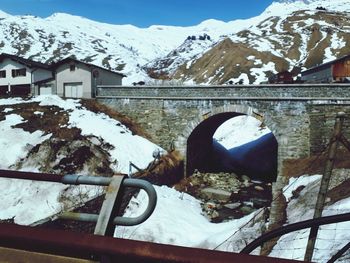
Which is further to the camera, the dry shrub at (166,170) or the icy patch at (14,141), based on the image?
the dry shrub at (166,170)

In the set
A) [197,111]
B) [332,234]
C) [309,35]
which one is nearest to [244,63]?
[309,35]

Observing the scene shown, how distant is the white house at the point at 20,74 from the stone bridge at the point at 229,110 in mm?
14040

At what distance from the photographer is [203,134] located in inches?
1346

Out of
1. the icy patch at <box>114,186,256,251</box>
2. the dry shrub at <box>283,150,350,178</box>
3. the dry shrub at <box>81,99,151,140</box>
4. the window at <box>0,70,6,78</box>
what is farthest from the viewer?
the window at <box>0,70,6,78</box>

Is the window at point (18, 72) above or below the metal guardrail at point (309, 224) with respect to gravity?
above

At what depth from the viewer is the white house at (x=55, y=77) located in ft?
124

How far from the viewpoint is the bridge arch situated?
27.7 m

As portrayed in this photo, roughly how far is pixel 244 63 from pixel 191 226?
79.5 meters

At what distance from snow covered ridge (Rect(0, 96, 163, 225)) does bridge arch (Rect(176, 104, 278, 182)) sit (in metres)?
2.63

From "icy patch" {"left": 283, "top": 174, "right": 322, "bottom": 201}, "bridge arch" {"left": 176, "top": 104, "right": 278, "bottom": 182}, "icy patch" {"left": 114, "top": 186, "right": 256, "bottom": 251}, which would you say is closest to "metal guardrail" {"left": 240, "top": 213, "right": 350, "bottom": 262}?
"icy patch" {"left": 114, "top": 186, "right": 256, "bottom": 251}

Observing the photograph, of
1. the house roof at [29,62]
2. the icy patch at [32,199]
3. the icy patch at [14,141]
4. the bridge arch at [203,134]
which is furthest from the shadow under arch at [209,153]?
the house roof at [29,62]

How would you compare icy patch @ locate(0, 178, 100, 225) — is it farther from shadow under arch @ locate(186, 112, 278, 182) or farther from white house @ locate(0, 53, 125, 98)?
white house @ locate(0, 53, 125, 98)

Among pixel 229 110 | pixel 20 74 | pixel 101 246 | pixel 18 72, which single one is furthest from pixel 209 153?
pixel 101 246

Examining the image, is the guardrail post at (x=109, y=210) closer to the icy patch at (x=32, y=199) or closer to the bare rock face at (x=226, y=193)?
the icy patch at (x=32, y=199)
